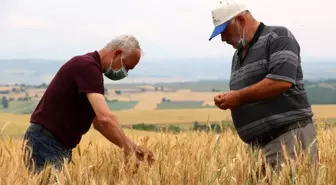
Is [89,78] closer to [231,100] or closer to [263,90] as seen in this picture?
[231,100]

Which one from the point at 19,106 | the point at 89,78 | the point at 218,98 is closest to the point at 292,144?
the point at 218,98

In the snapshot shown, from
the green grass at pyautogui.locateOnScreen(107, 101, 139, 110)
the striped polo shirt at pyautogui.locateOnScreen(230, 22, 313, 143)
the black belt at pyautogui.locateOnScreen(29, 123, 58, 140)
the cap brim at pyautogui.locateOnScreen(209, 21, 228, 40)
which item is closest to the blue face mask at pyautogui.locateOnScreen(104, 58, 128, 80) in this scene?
the black belt at pyautogui.locateOnScreen(29, 123, 58, 140)

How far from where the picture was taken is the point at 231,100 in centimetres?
376

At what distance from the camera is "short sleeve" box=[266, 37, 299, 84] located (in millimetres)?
3631

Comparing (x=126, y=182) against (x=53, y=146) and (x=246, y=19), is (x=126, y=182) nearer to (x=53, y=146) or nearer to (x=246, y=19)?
(x=53, y=146)

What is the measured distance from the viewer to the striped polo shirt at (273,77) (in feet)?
12.0

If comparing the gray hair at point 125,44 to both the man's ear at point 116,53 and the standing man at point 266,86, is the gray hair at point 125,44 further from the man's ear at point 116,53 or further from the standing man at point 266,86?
the standing man at point 266,86

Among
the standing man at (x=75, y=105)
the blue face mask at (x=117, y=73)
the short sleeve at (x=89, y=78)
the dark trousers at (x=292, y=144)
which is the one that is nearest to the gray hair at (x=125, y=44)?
the standing man at (x=75, y=105)

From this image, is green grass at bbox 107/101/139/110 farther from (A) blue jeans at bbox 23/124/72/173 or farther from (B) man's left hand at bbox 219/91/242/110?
(B) man's left hand at bbox 219/91/242/110

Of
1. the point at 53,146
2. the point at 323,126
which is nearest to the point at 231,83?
the point at 53,146

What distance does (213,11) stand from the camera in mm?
3895

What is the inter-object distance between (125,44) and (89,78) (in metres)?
0.36

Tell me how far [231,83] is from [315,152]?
2.49 feet

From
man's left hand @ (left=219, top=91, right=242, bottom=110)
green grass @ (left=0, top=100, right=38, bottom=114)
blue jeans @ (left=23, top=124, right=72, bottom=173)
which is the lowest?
green grass @ (left=0, top=100, right=38, bottom=114)
